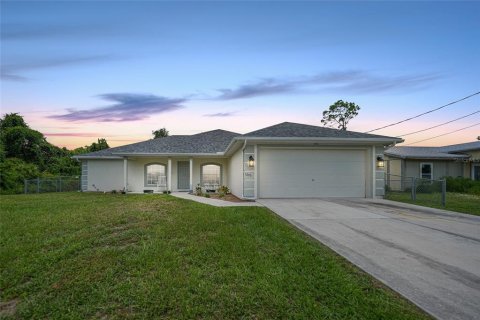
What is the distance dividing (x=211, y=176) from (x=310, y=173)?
792 centimetres

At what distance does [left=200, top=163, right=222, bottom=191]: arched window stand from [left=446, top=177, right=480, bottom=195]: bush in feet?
51.2

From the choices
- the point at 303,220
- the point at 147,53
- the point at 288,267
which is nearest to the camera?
the point at 288,267

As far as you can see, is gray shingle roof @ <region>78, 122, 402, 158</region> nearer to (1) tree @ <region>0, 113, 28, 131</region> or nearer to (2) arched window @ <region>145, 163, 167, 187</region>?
(2) arched window @ <region>145, 163, 167, 187</region>

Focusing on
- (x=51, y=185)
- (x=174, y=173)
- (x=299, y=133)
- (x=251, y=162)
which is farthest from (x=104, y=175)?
(x=299, y=133)

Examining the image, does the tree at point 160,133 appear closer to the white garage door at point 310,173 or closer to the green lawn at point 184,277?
the white garage door at point 310,173

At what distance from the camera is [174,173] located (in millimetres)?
18250

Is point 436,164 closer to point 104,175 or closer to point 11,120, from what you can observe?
point 104,175

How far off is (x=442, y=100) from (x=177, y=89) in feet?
52.7

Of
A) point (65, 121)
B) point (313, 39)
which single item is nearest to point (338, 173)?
point (313, 39)

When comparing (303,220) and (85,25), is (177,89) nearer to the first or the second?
(85,25)

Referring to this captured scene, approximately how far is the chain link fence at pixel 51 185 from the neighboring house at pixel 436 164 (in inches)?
959

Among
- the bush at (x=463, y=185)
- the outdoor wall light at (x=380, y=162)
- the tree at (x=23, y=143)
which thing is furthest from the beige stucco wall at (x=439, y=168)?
the tree at (x=23, y=143)

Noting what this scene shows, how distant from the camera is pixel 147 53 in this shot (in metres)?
11.7

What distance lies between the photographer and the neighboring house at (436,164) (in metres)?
19.7
